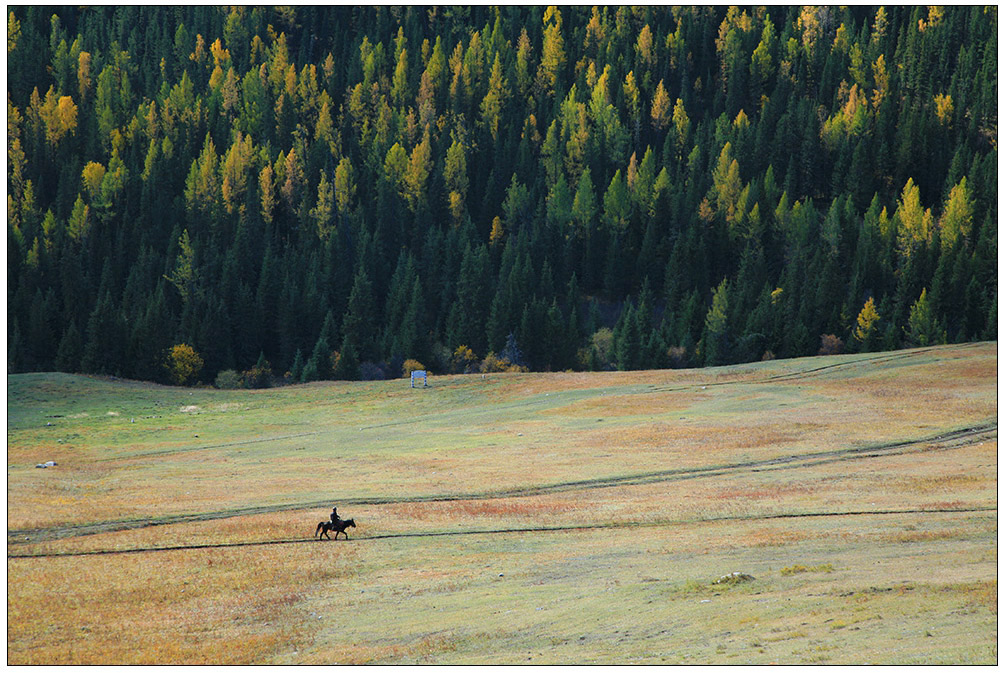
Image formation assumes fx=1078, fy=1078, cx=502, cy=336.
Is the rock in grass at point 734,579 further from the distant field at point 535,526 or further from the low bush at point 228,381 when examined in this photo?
the low bush at point 228,381

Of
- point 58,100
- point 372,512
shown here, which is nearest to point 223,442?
point 372,512

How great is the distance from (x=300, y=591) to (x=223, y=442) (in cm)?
4162

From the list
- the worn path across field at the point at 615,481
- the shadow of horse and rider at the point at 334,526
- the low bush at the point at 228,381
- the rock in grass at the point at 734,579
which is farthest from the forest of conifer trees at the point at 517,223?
the rock in grass at the point at 734,579

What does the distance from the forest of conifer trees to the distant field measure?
4124cm

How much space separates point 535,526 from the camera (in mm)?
46750

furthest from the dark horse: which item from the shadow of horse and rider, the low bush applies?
the low bush

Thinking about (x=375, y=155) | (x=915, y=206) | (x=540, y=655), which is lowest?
(x=540, y=655)

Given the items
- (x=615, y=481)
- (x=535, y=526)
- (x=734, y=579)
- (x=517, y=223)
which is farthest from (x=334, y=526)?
(x=517, y=223)

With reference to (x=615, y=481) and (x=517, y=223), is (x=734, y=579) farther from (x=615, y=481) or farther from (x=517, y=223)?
(x=517, y=223)

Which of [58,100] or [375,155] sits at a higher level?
[58,100]

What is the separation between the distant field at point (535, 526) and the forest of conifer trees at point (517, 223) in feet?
135

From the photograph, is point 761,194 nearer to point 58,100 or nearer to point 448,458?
point 448,458

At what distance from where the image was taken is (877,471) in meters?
55.4

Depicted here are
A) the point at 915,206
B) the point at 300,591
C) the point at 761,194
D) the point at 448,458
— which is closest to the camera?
the point at 300,591
